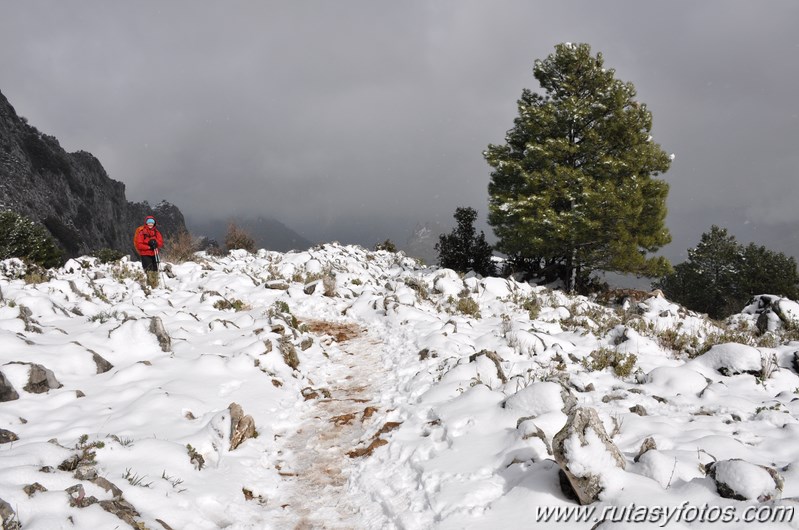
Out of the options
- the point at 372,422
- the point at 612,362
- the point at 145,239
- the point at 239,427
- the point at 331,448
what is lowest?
the point at 331,448

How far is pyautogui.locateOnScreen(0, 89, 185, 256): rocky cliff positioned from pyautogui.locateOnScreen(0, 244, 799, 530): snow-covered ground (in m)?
51.1

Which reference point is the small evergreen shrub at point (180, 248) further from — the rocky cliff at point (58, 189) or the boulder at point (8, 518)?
the rocky cliff at point (58, 189)

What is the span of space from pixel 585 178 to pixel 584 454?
561 inches

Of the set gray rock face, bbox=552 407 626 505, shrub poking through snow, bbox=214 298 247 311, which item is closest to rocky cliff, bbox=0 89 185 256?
shrub poking through snow, bbox=214 298 247 311

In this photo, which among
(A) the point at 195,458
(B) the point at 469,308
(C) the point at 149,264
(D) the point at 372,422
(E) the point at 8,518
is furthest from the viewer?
(C) the point at 149,264

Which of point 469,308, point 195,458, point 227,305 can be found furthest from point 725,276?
point 195,458

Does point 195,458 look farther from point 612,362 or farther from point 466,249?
point 466,249

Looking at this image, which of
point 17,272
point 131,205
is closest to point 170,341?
point 17,272

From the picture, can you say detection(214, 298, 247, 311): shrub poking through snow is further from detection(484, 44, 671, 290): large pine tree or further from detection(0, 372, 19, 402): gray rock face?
detection(484, 44, 671, 290): large pine tree

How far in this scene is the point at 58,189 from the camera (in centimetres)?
5931

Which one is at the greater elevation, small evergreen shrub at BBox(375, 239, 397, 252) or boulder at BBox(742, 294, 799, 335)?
small evergreen shrub at BBox(375, 239, 397, 252)

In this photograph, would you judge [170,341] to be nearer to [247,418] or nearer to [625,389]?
[247,418]

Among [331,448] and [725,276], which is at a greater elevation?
[725,276]

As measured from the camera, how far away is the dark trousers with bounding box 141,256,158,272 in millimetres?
13766
